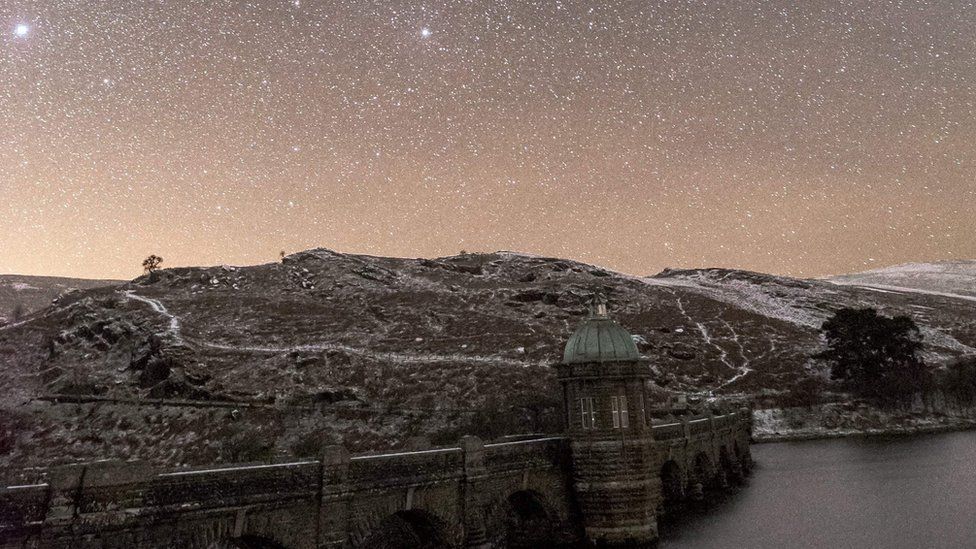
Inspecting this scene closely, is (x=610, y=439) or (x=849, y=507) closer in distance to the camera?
(x=610, y=439)

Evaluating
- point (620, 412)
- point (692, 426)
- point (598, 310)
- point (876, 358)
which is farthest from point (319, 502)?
point (876, 358)

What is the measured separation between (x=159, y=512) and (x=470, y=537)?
13064 millimetres

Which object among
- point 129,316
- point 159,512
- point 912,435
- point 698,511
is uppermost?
point 129,316

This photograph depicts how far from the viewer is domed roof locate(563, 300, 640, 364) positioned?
32719 millimetres

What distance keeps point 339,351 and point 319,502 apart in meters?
86.1

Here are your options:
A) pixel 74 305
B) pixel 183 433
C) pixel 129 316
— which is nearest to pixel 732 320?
pixel 183 433

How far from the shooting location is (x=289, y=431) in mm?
78500

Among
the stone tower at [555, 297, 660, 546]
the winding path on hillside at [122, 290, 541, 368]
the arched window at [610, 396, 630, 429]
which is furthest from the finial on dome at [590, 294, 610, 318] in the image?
the winding path on hillside at [122, 290, 541, 368]

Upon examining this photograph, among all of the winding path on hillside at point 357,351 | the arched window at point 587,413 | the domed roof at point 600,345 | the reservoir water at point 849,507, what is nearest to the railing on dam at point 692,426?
the reservoir water at point 849,507

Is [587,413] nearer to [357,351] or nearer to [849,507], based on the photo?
[849,507]

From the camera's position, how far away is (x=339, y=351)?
105 meters

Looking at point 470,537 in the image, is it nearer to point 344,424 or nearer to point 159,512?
point 159,512

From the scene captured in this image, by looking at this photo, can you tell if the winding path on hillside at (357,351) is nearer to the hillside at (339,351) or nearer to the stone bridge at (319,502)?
the hillside at (339,351)

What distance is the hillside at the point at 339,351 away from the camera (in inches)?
3103
